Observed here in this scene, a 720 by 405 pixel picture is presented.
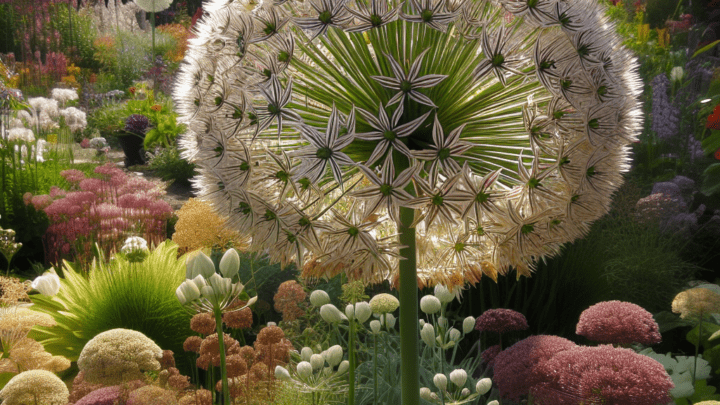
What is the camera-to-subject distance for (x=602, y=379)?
1.82 m

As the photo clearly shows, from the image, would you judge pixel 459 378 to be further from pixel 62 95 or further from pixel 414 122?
pixel 62 95

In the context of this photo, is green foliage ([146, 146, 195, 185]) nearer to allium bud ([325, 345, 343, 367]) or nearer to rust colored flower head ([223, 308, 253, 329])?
rust colored flower head ([223, 308, 253, 329])

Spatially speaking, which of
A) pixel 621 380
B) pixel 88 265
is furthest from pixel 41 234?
pixel 621 380

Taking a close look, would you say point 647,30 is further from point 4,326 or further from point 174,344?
point 4,326

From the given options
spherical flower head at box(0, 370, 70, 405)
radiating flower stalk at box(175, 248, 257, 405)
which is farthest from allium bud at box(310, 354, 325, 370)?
spherical flower head at box(0, 370, 70, 405)

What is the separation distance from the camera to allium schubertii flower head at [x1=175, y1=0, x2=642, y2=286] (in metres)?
1.33

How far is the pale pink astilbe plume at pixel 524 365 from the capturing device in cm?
204

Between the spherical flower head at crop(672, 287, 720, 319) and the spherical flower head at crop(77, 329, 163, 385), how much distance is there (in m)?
2.17

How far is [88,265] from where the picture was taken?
4.75m

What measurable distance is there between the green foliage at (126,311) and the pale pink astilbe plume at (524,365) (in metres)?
1.95

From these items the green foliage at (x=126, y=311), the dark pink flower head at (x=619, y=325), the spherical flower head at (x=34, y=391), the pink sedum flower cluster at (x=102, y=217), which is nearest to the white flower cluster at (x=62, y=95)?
the pink sedum flower cluster at (x=102, y=217)

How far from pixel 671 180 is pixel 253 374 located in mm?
4298

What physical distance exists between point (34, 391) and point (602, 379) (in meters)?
1.78

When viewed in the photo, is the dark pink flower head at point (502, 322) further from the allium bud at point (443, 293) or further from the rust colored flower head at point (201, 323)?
the rust colored flower head at point (201, 323)
